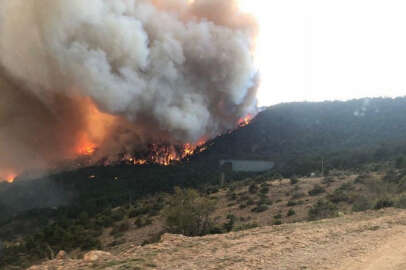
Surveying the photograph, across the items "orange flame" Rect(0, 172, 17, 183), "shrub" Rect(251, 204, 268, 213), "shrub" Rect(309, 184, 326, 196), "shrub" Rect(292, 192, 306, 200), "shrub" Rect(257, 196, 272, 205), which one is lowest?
"shrub" Rect(251, 204, 268, 213)

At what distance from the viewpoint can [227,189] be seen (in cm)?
2197

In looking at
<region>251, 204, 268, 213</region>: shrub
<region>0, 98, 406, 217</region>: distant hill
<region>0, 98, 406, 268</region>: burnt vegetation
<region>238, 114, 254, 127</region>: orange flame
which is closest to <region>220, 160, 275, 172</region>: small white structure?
<region>0, 98, 406, 217</region>: distant hill

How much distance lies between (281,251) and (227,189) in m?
16.6

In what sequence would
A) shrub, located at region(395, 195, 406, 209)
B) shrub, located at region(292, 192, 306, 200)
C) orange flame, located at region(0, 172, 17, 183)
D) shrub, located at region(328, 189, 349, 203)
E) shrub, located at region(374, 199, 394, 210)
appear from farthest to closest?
orange flame, located at region(0, 172, 17, 183)
shrub, located at region(292, 192, 306, 200)
shrub, located at region(328, 189, 349, 203)
shrub, located at region(374, 199, 394, 210)
shrub, located at region(395, 195, 406, 209)

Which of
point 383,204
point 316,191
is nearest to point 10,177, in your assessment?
point 316,191

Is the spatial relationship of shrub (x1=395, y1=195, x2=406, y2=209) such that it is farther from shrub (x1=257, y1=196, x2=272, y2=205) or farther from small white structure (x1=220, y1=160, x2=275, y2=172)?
small white structure (x1=220, y1=160, x2=275, y2=172)

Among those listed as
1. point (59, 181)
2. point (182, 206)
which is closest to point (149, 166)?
point (59, 181)

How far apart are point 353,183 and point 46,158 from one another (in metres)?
28.9

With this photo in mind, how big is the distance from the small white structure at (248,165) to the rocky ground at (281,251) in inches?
1155

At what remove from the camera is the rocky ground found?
4.80 meters

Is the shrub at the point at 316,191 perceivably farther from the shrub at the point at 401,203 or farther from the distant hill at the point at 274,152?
the distant hill at the point at 274,152

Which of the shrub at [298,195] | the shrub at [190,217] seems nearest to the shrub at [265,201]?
the shrub at [298,195]

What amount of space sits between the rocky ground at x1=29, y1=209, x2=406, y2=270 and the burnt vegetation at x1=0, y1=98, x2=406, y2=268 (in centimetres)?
213

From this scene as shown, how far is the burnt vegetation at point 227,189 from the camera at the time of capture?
11.5 metres
